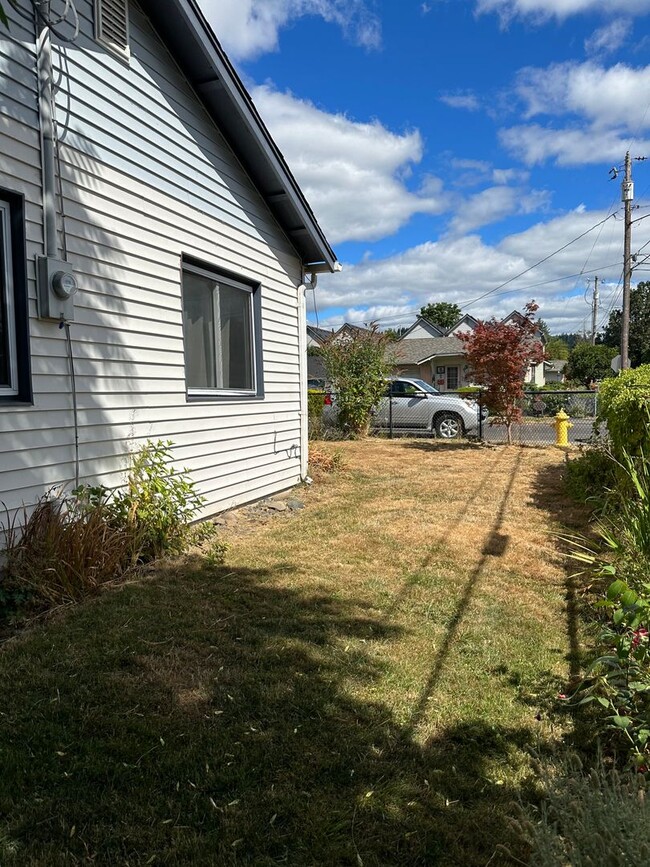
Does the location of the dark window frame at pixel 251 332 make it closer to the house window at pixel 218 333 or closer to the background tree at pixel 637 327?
the house window at pixel 218 333

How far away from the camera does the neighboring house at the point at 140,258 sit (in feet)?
12.7

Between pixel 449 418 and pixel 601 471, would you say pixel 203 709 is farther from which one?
pixel 449 418

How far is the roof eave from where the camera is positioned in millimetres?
5172

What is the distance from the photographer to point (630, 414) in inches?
208

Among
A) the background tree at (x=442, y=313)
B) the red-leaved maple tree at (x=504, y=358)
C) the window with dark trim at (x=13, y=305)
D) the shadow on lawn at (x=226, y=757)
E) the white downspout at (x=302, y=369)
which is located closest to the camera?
the shadow on lawn at (x=226, y=757)

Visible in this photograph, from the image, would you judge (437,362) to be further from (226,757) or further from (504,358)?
(226,757)

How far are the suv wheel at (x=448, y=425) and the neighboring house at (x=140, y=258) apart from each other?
889cm

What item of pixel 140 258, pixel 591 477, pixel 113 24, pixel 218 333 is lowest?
pixel 591 477

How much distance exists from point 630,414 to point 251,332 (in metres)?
4.13

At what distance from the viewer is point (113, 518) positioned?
4.34 m

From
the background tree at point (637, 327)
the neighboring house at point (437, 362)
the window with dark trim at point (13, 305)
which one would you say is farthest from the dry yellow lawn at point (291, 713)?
the background tree at point (637, 327)

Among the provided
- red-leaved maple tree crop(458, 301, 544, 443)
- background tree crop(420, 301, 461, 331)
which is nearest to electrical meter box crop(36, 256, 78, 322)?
red-leaved maple tree crop(458, 301, 544, 443)

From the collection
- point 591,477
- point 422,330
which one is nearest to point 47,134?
point 591,477

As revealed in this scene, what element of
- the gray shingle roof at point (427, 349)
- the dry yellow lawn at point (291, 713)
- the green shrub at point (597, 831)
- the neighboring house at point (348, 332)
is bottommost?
the dry yellow lawn at point (291, 713)
